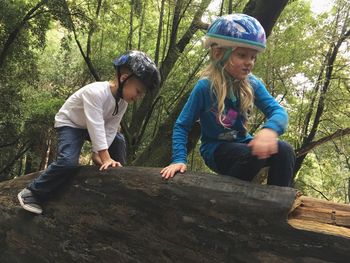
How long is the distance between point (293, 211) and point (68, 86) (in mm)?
18754

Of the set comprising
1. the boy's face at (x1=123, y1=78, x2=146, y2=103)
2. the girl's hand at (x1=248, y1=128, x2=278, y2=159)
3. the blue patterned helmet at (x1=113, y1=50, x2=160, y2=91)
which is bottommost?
the girl's hand at (x1=248, y1=128, x2=278, y2=159)

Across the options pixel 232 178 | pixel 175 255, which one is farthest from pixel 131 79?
pixel 175 255

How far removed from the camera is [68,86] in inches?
803

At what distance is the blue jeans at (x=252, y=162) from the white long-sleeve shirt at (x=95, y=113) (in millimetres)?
1040

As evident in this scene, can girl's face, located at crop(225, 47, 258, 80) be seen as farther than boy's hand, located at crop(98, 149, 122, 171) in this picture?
No

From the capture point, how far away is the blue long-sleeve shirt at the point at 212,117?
324 cm

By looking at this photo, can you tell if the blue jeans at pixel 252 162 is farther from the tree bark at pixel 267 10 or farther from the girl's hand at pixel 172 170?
the tree bark at pixel 267 10

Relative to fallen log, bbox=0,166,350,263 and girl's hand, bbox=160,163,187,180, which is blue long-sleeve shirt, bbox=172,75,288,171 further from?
fallen log, bbox=0,166,350,263

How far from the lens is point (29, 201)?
3674mm

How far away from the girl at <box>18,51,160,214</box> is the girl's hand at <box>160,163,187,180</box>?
623 millimetres

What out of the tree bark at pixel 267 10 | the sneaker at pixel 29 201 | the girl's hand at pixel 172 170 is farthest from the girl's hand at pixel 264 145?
the tree bark at pixel 267 10

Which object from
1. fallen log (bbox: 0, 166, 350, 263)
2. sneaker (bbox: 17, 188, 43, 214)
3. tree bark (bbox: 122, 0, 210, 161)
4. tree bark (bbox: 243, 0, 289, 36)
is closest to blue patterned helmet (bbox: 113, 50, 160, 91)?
fallen log (bbox: 0, 166, 350, 263)

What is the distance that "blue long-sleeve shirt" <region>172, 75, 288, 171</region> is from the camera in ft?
10.6

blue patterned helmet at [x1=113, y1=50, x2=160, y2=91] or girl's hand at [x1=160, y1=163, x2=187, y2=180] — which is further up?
blue patterned helmet at [x1=113, y1=50, x2=160, y2=91]
